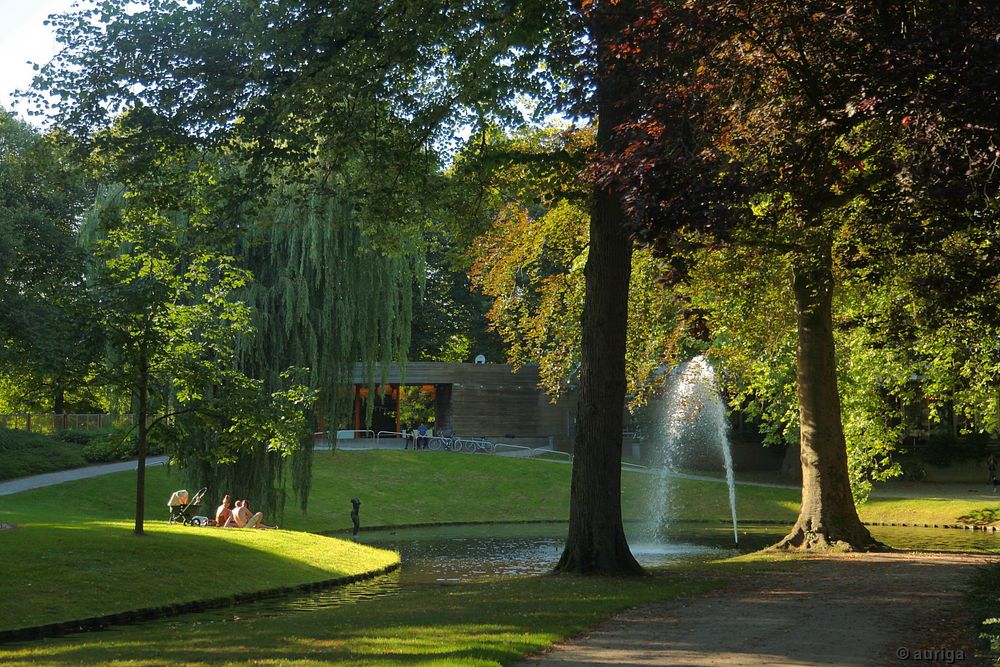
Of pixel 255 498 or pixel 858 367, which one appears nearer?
pixel 858 367

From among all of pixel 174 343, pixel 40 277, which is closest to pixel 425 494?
pixel 40 277

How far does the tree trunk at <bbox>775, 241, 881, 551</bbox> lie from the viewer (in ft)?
59.2

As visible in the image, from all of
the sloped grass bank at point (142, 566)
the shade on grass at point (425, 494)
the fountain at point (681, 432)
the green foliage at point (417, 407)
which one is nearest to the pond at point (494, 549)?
the sloped grass bank at point (142, 566)

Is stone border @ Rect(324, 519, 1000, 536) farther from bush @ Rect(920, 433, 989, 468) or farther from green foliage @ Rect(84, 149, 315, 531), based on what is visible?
green foliage @ Rect(84, 149, 315, 531)

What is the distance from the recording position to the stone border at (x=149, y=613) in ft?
43.0

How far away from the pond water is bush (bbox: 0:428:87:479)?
1219 centimetres

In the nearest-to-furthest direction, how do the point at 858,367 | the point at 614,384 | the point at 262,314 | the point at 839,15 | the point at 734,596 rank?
the point at 839,15, the point at 734,596, the point at 614,384, the point at 858,367, the point at 262,314

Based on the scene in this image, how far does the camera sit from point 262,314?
24969mm

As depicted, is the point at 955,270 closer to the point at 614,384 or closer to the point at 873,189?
the point at 873,189

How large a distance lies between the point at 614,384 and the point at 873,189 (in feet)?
14.3

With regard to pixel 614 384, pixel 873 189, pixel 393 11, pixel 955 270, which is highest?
pixel 393 11

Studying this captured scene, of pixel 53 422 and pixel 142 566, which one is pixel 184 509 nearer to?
pixel 142 566

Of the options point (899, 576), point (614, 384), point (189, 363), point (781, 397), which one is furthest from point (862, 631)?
point (781, 397)

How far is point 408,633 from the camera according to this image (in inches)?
370
